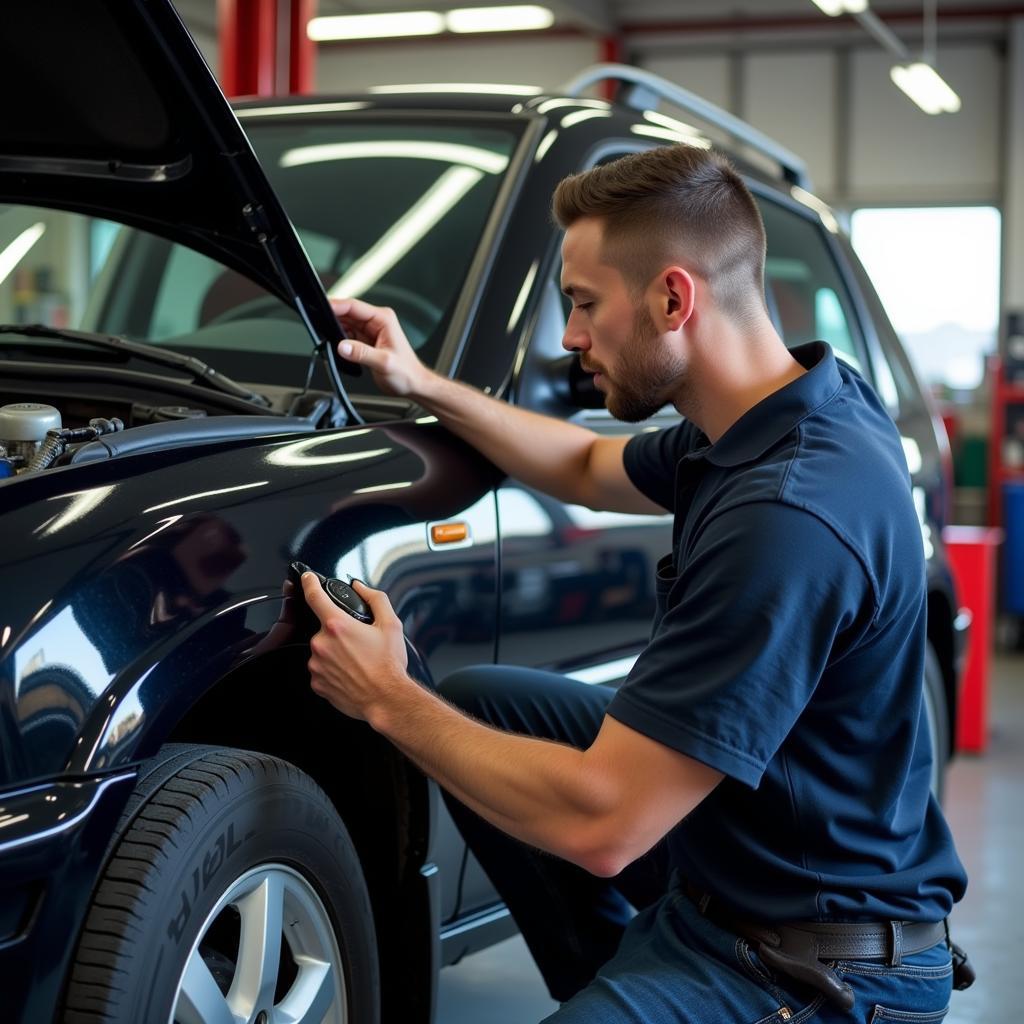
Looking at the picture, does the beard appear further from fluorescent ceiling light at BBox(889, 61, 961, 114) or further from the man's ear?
fluorescent ceiling light at BBox(889, 61, 961, 114)

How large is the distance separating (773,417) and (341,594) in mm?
540

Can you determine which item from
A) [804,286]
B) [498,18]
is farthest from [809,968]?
[498,18]

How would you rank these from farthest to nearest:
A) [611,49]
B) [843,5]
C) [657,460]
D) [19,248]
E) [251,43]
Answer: [611,49], [843,5], [251,43], [19,248], [657,460]

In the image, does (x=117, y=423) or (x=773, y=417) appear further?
(x=117, y=423)

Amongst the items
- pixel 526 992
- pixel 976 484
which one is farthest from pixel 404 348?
pixel 976 484

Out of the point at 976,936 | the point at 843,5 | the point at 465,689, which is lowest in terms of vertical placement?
the point at 976,936

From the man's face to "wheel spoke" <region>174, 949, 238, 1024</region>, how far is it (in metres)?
0.81

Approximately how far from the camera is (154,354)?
209 cm

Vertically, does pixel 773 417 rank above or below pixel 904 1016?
above

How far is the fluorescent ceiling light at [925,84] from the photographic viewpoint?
1043 centimetres

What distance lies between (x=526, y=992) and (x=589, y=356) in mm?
1541

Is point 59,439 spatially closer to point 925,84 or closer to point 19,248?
point 19,248

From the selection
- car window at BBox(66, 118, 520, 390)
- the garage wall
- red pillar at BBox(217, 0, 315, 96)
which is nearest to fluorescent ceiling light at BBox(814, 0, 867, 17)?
the garage wall

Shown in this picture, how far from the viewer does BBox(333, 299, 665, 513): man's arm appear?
2.13 metres
